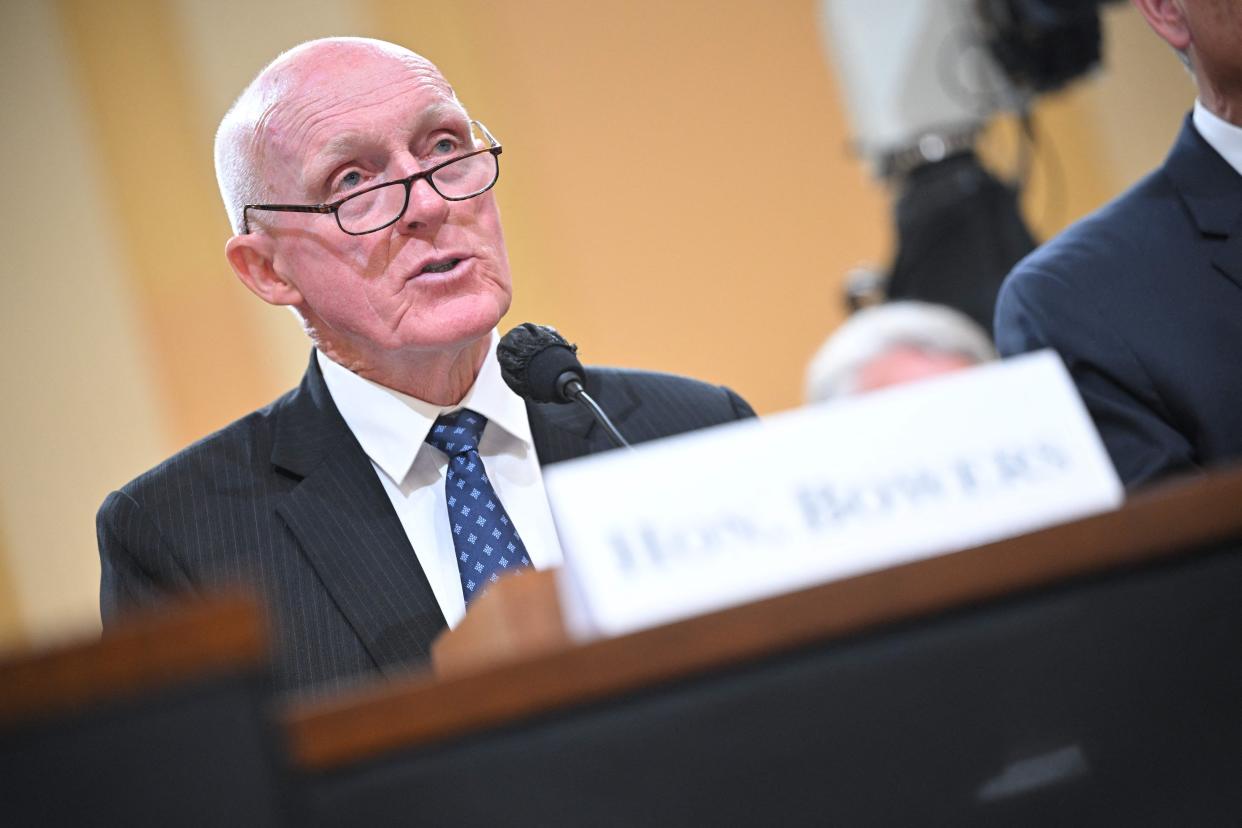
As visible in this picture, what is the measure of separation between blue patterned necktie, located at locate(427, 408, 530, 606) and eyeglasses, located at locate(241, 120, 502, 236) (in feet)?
0.88

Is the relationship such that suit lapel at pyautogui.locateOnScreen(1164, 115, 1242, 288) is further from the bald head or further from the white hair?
the bald head

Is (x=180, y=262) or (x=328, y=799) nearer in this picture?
(x=328, y=799)

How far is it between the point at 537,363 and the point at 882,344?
3.20 feet

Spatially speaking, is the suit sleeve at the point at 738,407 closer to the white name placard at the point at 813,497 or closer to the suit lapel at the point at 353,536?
the suit lapel at the point at 353,536

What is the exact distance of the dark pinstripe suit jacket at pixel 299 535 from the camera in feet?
5.04

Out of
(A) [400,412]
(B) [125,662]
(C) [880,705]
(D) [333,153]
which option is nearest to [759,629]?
(C) [880,705]

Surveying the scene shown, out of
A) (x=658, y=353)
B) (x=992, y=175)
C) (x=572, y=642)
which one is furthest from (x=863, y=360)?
(x=658, y=353)

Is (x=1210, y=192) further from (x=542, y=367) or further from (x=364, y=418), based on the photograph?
(x=364, y=418)

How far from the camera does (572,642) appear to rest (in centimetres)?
75

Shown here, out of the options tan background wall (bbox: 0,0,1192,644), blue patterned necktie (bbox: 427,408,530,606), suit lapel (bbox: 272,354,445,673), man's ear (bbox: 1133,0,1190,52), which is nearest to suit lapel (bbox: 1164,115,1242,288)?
man's ear (bbox: 1133,0,1190,52)

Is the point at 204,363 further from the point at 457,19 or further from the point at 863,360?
the point at 863,360

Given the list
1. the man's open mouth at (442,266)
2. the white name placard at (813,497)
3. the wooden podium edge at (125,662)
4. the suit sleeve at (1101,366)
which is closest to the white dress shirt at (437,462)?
the man's open mouth at (442,266)

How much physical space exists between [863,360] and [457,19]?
262 cm

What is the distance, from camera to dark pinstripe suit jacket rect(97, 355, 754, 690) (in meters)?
1.54
